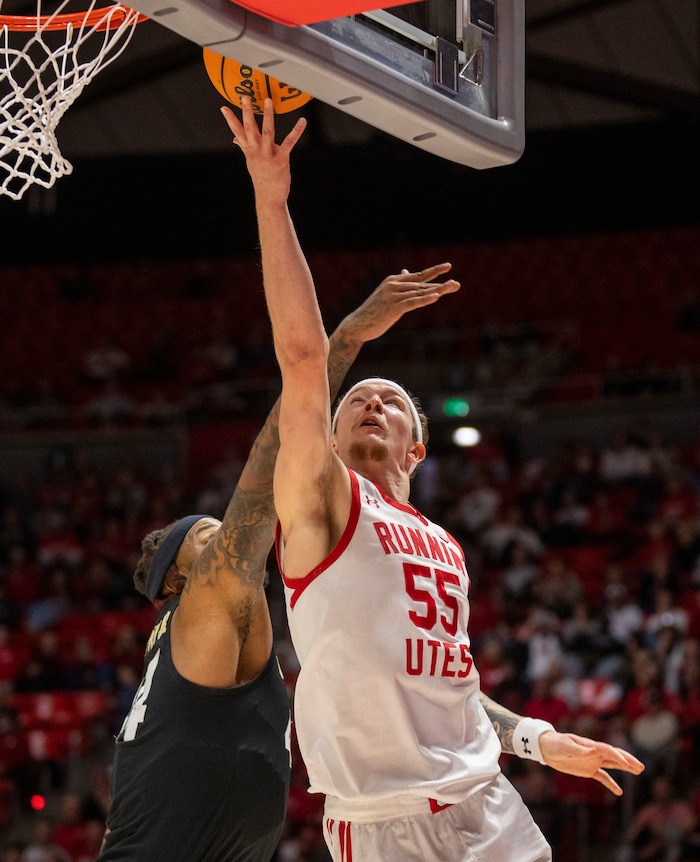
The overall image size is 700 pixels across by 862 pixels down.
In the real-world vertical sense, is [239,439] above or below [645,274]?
below

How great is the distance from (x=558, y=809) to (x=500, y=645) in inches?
81.4

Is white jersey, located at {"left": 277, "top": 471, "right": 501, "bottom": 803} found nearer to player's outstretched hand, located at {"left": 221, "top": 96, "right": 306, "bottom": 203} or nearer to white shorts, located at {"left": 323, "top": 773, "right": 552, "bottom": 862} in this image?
white shorts, located at {"left": 323, "top": 773, "right": 552, "bottom": 862}

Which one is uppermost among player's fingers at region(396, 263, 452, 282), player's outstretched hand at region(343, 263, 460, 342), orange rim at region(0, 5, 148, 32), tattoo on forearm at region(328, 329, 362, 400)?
orange rim at region(0, 5, 148, 32)

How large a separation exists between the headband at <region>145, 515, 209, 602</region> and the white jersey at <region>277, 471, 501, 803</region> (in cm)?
68

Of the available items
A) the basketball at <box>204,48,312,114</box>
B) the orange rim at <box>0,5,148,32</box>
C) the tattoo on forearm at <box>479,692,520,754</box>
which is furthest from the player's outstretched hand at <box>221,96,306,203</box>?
the tattoo on forearm at <box>479,692,520,754</box>

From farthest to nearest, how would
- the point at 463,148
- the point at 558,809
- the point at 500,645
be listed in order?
1. the point at 500,645
2. the point at 558,809
3. the point at 463,148

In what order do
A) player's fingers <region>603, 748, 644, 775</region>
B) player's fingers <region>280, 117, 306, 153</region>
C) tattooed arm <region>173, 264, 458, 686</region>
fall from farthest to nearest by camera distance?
tattooed arm <region>173, 264, 458, 686</region> → player's fingers <region>603, 748, 644, 775</region> → player's fingers <region>280, 117, 306, 153</region>

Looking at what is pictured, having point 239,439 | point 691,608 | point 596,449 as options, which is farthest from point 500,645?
point 239,439

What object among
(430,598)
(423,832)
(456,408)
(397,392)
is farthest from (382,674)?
(456,408)

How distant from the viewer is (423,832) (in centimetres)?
287

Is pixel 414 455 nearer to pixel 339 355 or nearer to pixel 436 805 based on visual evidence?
pixel 339 355

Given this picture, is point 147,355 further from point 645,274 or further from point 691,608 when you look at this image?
point 691,608

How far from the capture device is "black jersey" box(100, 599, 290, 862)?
10.9 ft

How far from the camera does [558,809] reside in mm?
8047
